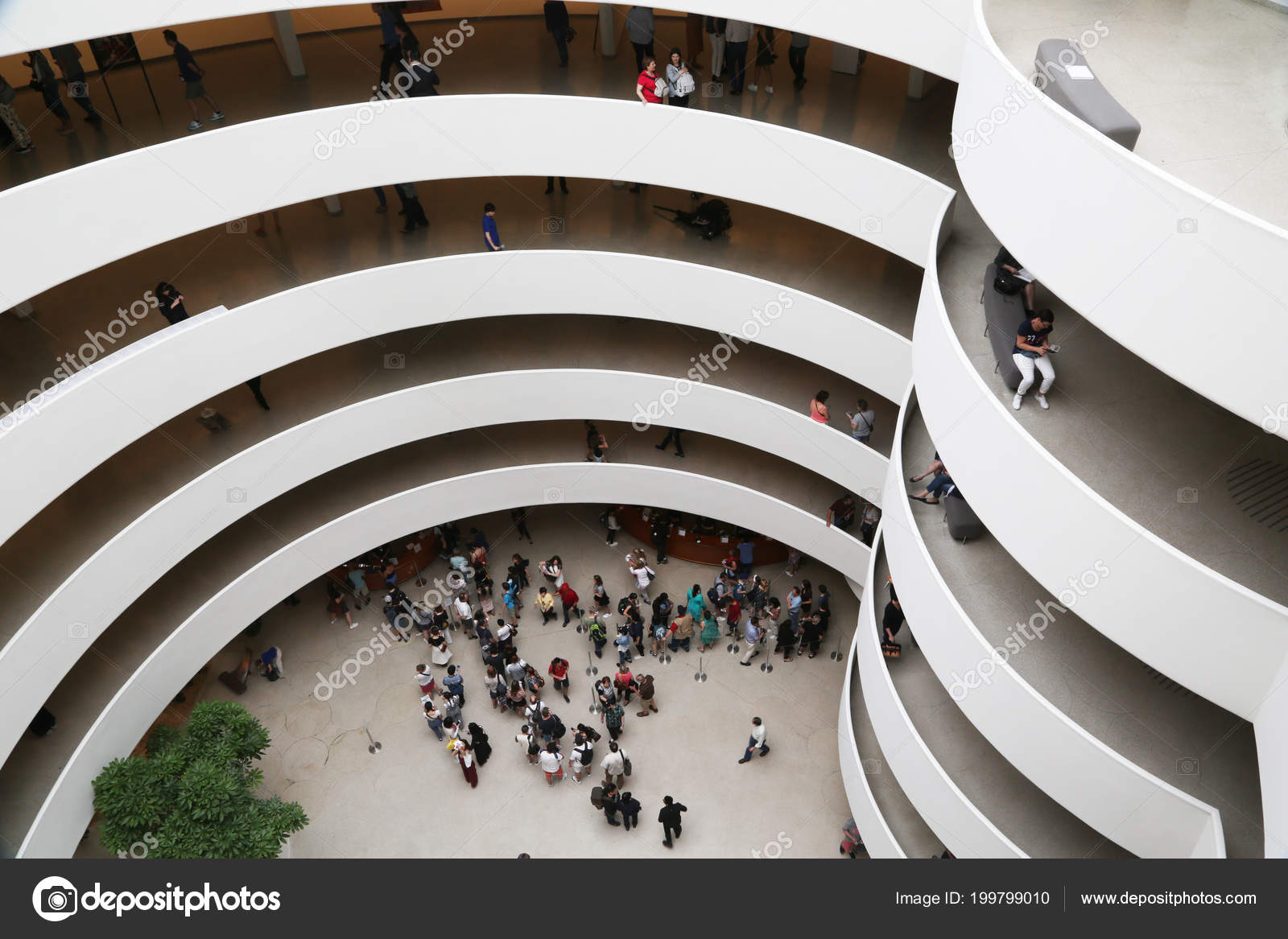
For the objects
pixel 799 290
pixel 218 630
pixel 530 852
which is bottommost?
pixel 530 852

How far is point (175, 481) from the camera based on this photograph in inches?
→ 757

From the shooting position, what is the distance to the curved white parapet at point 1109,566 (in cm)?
979

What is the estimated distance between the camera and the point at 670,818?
19.6 m

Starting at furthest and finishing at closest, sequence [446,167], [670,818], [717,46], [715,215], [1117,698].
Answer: [715,215] < [670,818] < [717,46] < [446,167] < [1117,698]

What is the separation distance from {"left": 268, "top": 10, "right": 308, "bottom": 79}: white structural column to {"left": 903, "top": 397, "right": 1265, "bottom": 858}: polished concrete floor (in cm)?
1380

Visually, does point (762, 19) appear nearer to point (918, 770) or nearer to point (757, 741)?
point (918, 770)

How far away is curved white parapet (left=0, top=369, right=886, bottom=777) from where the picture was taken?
16.6 m

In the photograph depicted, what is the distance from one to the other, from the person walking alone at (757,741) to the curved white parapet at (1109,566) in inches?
378

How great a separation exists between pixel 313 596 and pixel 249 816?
763cm

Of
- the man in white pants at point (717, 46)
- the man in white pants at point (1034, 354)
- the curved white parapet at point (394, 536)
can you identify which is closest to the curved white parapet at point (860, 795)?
the curved white parapet at point (394, 536)

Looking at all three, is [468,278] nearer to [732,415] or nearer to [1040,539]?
[732,415]

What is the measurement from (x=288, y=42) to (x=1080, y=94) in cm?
→ 1403

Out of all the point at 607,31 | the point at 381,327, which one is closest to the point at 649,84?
the point at 607,31

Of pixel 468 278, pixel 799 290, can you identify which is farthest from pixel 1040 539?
pixel 468 278
